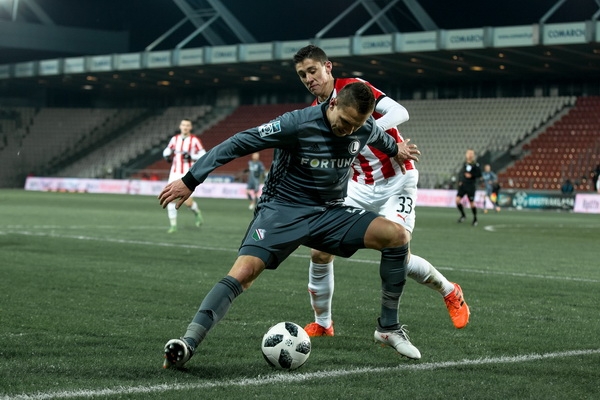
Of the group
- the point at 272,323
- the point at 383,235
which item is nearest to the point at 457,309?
the point at 272,323

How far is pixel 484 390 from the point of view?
185 inches

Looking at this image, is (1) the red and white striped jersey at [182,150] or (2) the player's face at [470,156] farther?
(2) the player's face at [470,156]

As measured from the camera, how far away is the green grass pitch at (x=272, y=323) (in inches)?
186

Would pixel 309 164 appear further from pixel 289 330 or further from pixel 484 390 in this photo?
pixel 484 390

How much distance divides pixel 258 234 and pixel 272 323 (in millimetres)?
1588

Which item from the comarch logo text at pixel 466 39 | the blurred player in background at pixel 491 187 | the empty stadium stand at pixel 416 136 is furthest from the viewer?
the empty stadium stand at pixel 416 136

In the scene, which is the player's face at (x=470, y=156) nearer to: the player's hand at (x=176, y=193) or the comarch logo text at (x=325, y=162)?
the comarch logo text at (x=325, y=162)

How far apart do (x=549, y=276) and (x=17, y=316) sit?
251 inches

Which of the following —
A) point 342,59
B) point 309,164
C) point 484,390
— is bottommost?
point 484,390

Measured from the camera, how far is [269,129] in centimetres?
530

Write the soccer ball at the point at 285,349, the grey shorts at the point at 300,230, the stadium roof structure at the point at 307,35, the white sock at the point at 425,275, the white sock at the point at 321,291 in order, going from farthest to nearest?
the stadium roof structure at the point at 307,35 < the white sock at the point at 425,275 < the white sock at the point at 321,291 < the grey shorts at the point at 300,230 < the soccer ball at the point at 285,349

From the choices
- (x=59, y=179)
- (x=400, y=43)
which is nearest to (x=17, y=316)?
(x=400, y=43)

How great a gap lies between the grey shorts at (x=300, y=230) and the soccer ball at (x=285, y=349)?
1.35 ft

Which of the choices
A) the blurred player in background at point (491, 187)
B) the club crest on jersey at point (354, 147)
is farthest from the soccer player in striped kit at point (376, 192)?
the blurred player in background at point (491, 187)
